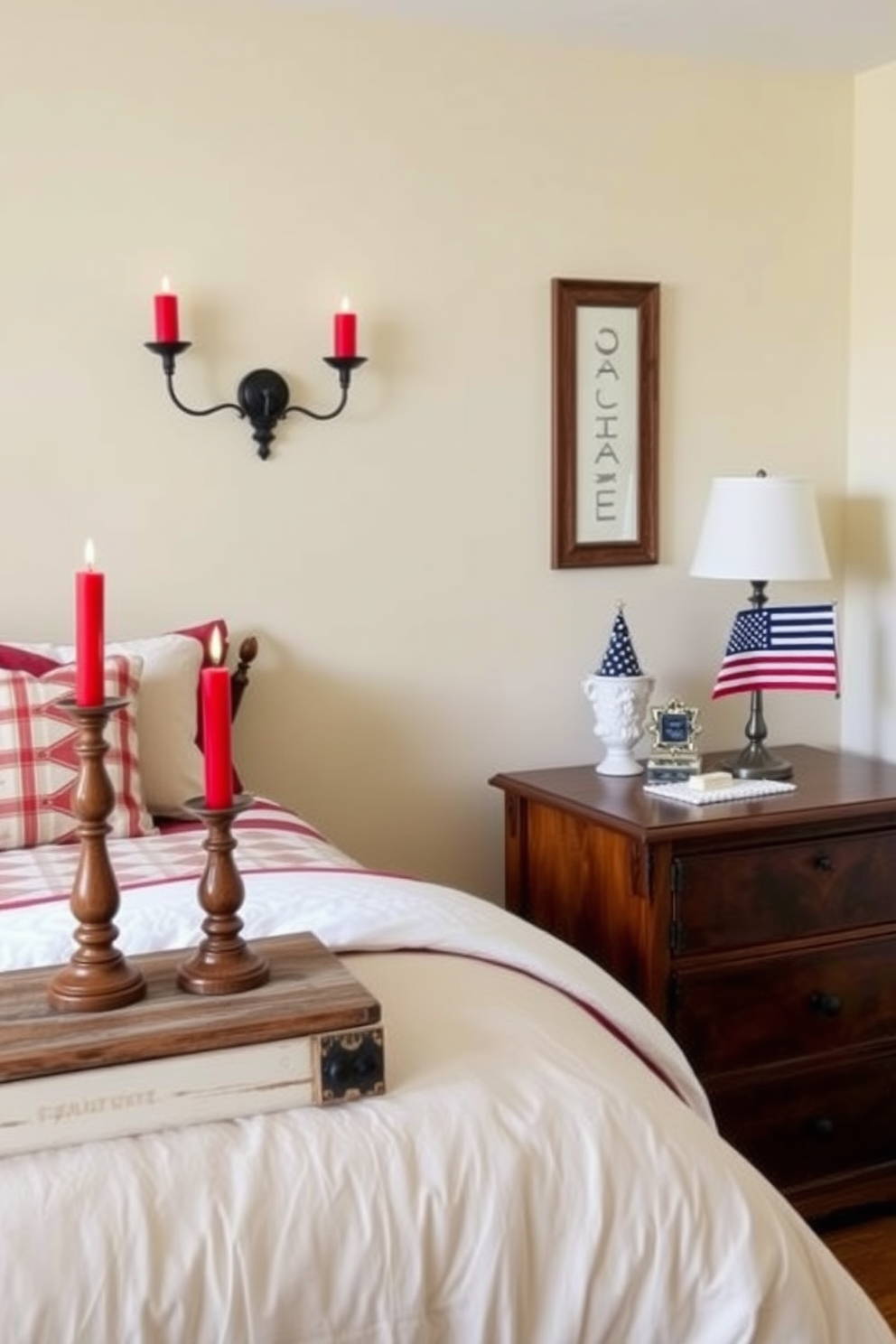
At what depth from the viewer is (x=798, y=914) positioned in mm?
2584

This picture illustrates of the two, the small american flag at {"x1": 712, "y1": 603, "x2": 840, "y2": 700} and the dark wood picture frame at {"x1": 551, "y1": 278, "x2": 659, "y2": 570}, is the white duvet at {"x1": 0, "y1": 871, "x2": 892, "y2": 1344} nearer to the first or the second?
the small american flag at {"x1": 712, "y1": 603, "x2": 840, "y2": 700}

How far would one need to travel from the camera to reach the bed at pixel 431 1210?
1122 mm

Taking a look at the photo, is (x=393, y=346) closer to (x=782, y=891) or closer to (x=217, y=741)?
(x=782, y=891)

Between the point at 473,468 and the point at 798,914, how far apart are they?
43.6 inches

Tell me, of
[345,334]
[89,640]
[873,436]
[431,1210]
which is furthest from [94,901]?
[873,436]

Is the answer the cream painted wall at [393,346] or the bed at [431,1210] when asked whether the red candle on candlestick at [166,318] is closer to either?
the cream painted wall at [393,346]

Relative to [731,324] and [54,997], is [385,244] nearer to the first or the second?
[731,324]

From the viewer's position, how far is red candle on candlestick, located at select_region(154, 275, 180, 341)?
2543mm

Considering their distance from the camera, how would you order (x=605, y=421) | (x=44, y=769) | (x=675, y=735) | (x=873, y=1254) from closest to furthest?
(x=44, y=769) < (x=873, y=1254) < (x=675, y=735) < (x=605, y=421)

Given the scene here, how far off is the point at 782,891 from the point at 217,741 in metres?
1.57

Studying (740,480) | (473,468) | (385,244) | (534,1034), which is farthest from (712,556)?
(534,1034)

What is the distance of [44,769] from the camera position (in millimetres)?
2178

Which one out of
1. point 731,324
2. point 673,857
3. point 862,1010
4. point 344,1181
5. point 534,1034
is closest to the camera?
point 344,1181

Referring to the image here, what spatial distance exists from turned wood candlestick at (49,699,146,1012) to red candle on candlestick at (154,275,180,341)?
142 cm
